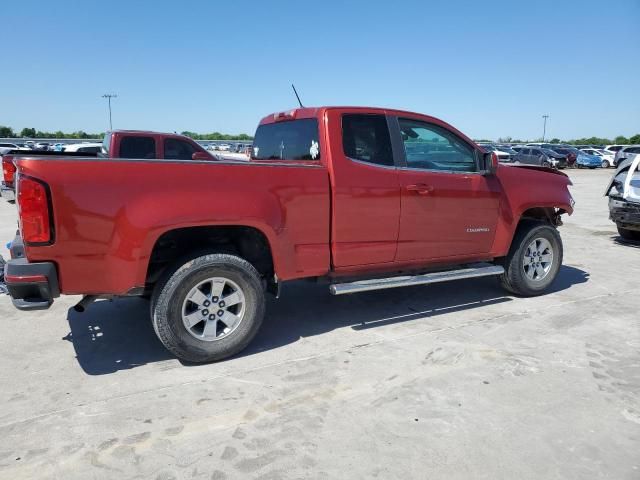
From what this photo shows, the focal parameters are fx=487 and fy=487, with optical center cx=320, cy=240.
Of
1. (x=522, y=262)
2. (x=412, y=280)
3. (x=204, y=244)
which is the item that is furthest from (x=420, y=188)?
(x=204, y=244)

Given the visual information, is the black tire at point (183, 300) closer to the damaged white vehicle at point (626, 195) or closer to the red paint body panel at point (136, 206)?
the red paint body panel at point (136, 206)

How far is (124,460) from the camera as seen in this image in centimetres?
260

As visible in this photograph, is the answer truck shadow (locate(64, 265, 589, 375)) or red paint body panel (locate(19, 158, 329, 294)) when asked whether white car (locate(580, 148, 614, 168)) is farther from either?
red paint body panel (locate(19, 158, 329, 294))

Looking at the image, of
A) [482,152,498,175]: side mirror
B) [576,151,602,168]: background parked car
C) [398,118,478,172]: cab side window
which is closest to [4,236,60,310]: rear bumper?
[398,118,478,172]: cab side window

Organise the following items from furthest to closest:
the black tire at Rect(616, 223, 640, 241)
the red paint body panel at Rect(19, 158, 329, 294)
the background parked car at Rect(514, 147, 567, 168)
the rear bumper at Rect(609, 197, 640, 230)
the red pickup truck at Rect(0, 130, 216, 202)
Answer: the background parked car at Rect(514, 147, 567, 168) → the red pickup truck at Rect(0, 130, 216, 202) → the black tire at Rect(616, 223, 640, 241) → the rear bumper at Rect(609, 197, 640, 230) → the red paint body panel at Rect(19, 158, 329, 294)

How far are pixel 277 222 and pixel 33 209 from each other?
1.64 meters

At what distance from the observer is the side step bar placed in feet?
13.5

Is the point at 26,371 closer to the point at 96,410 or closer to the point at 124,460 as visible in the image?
the point at 96,410

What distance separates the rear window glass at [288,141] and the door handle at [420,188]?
89cm

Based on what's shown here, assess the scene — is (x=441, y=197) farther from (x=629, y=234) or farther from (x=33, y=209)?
(x=629, y=234)

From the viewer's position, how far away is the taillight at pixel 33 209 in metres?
3.02

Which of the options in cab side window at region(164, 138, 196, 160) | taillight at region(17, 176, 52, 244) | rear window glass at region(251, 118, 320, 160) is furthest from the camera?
cab side window at region(164, 138, 196, 160)

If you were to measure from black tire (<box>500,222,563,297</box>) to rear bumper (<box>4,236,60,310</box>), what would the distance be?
4.39 metres

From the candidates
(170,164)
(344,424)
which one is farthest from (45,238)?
(344,424)
